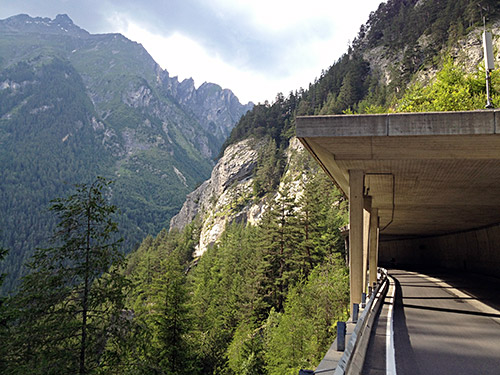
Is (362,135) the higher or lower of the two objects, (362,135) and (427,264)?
the higher

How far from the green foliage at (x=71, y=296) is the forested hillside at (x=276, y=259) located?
0.37 ft

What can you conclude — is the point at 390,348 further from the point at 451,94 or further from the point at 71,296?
the point at 71,296

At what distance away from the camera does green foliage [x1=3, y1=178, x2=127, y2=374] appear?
12.0 m

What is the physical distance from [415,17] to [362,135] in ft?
320

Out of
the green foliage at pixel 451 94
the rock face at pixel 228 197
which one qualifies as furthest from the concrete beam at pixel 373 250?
the rock face at pixel 228 197

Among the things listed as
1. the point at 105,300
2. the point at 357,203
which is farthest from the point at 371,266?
the point at 105,300

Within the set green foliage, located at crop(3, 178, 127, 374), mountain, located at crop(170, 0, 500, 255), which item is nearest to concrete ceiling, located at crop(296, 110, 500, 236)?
green foliage, located at crop(3, 178, 127, 374)

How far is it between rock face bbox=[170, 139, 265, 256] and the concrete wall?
139ft

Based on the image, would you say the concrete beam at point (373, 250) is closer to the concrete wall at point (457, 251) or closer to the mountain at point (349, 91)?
the concrete wall at point (457, 251)

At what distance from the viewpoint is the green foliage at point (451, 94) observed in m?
13.6

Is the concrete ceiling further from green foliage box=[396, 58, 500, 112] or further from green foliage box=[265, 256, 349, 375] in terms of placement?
green foliage box=[265, 256, 349, 375]

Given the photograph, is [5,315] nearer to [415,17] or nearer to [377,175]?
[377,175]

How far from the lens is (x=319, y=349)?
72.4 ft

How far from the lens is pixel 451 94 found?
1400cm
